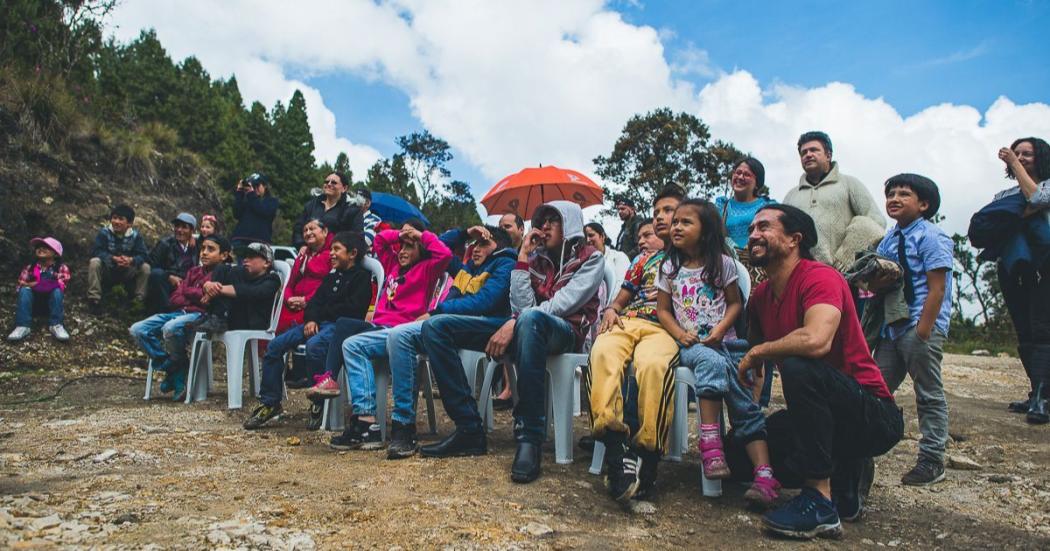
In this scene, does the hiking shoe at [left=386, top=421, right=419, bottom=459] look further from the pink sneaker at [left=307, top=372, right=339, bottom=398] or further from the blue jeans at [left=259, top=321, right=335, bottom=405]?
the blue jeans at [left=259, top=321, right=335, bottom=405]

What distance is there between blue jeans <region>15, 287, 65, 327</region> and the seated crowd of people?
2885 millimetres

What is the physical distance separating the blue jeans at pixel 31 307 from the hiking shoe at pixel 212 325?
9.20ft

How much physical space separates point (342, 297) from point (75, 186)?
665cm

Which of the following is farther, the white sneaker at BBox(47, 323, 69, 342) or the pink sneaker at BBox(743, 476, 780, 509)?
the white sneaker at BBox(47, 323, 69, 342)

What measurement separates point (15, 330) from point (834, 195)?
7.65 meters

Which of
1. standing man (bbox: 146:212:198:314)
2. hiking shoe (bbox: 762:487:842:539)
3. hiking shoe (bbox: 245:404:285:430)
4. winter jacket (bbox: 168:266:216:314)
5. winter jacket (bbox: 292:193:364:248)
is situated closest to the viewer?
hiking shoe (bbox: 762:487:842:539)

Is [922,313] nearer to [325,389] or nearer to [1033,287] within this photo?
[1033,287]

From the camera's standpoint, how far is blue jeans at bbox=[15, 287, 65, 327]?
6555mm

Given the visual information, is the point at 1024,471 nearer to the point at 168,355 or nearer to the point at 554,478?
the point at 554,478

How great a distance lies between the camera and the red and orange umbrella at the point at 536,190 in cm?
654

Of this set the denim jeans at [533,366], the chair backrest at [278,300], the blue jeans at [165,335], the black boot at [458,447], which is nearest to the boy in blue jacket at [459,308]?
the black boot at [458,447]

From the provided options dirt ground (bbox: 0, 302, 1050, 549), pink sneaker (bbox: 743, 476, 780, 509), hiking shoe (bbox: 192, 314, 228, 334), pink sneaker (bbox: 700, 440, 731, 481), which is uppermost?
hiking shoe (bbox: 192, 314, 228, 334)

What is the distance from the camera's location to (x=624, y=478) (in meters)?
2.59

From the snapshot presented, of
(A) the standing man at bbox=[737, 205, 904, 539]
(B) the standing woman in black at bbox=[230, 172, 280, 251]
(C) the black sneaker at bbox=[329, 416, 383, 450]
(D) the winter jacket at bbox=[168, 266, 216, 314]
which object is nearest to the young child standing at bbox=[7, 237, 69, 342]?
(B) the standing woman in black at bbox=[230, 172, 280, 251]
